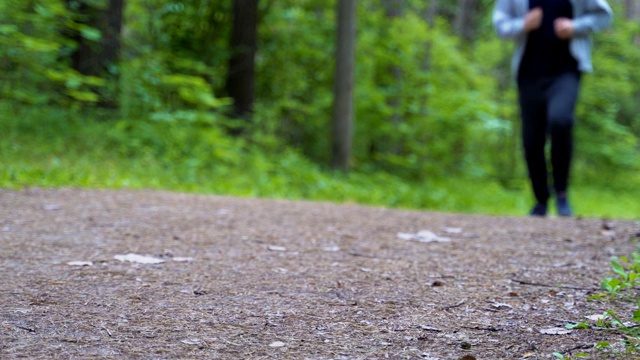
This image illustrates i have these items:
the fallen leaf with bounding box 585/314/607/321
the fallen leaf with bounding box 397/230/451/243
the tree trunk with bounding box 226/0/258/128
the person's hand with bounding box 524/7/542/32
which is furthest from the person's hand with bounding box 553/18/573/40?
the tree trunk with bounding box 226/0/258/128

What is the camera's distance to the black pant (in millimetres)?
4909

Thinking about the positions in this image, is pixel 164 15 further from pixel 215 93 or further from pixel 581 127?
pixel 581 127

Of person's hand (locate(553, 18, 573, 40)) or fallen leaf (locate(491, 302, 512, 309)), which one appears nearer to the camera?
fallen leaf (locate(491, 302, 512, 309))

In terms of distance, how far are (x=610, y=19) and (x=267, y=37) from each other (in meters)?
7.89

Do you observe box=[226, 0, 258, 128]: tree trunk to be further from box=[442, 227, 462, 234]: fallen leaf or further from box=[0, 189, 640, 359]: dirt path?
box=[442, 227, 462, 234]: fallen leaf

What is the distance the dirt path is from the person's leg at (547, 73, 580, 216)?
2.62 ft

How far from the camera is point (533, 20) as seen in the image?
16.6 feet

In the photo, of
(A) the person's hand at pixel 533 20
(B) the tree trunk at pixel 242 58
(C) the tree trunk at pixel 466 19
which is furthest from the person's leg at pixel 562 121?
(C) the tree trunk at pixel 466 19

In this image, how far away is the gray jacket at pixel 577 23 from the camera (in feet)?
16.2

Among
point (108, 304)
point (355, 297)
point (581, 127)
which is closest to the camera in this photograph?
point (108, 304)

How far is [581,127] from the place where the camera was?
19.0 m

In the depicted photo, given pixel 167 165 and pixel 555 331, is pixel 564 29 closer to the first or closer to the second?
pixel 555 331

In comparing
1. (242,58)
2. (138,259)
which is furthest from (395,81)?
(138,259)

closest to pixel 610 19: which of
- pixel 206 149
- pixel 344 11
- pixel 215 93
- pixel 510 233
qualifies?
pixel 510 233
